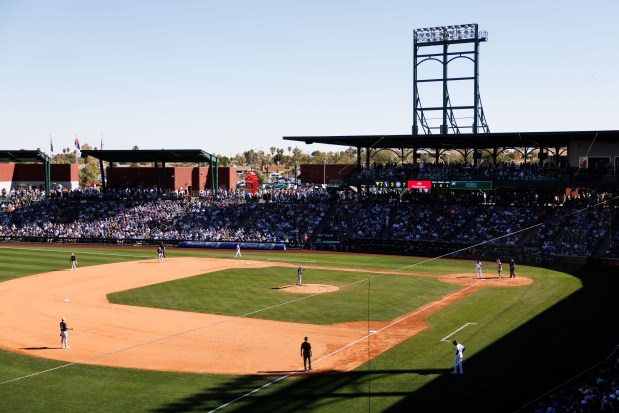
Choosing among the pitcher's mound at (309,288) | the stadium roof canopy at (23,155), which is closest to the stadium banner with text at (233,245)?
the pitcher's mound at (309,288)

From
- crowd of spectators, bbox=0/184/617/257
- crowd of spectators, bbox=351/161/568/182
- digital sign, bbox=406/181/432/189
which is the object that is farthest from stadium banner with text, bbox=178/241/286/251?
digital sign, bbox=406/181/432/189

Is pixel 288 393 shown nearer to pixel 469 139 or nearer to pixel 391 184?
pixel 469 139

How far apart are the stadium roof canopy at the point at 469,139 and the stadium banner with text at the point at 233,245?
Result: 1129 cm

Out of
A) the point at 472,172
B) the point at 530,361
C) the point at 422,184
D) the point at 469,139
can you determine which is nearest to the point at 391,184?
the point at 422,184

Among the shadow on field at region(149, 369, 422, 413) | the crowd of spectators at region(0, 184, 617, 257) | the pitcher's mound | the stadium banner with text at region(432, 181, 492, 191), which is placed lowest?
the shadow on field at region(149, 369, 422, 413)

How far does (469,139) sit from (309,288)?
26633mm

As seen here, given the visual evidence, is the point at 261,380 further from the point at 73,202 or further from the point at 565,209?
the point at 73,202

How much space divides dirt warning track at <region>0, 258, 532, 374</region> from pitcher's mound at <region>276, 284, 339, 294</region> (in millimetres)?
465

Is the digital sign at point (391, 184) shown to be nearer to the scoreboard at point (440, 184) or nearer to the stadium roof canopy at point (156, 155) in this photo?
the scoreboard at point (440, 184)

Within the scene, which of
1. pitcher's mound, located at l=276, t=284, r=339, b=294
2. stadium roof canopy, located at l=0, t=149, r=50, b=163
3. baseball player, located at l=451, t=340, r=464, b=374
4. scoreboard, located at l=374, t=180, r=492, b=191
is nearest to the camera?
baseball player, located at l=451, t=340, r=464, b=374

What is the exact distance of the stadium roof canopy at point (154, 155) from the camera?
69.6 meters

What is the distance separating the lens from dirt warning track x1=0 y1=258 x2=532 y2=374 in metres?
22.4

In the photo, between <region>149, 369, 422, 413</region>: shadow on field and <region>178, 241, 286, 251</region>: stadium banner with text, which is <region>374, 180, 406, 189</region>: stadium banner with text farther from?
A: <region>149, 369, 422, 413</region>: shadow on field

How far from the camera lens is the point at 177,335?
68.8 feet
